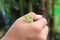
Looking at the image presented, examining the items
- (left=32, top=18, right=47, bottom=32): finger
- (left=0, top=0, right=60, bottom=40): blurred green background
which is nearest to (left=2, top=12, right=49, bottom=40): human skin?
(left=32, top=18, right=47, bottom=32): finger

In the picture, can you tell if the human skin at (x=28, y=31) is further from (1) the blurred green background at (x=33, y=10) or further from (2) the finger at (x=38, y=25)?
(1) the blurred green background at (x=33, y=10)

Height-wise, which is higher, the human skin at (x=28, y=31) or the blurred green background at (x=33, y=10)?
the human skin at (x=28, y=31)

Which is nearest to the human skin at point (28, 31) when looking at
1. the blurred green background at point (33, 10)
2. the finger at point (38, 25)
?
the finger at point (38, 25)

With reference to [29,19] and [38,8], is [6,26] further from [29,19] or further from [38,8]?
[29,19]

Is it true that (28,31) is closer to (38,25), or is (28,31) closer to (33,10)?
(38,25)

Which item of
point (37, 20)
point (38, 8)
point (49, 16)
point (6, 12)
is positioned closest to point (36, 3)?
point (38, 8)

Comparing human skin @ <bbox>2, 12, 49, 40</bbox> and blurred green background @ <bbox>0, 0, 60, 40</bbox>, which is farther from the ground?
human skin @ <bbox>2, 12, 49, 40</bbox>

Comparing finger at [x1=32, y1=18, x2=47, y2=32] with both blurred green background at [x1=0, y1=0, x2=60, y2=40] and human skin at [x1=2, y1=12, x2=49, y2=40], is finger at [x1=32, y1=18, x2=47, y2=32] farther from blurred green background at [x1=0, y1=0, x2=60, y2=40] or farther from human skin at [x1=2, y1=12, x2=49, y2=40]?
blurred green background at [x1=0, y1=0, x2=60, y2=40]

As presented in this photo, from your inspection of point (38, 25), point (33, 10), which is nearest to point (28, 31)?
point (38, 25)
